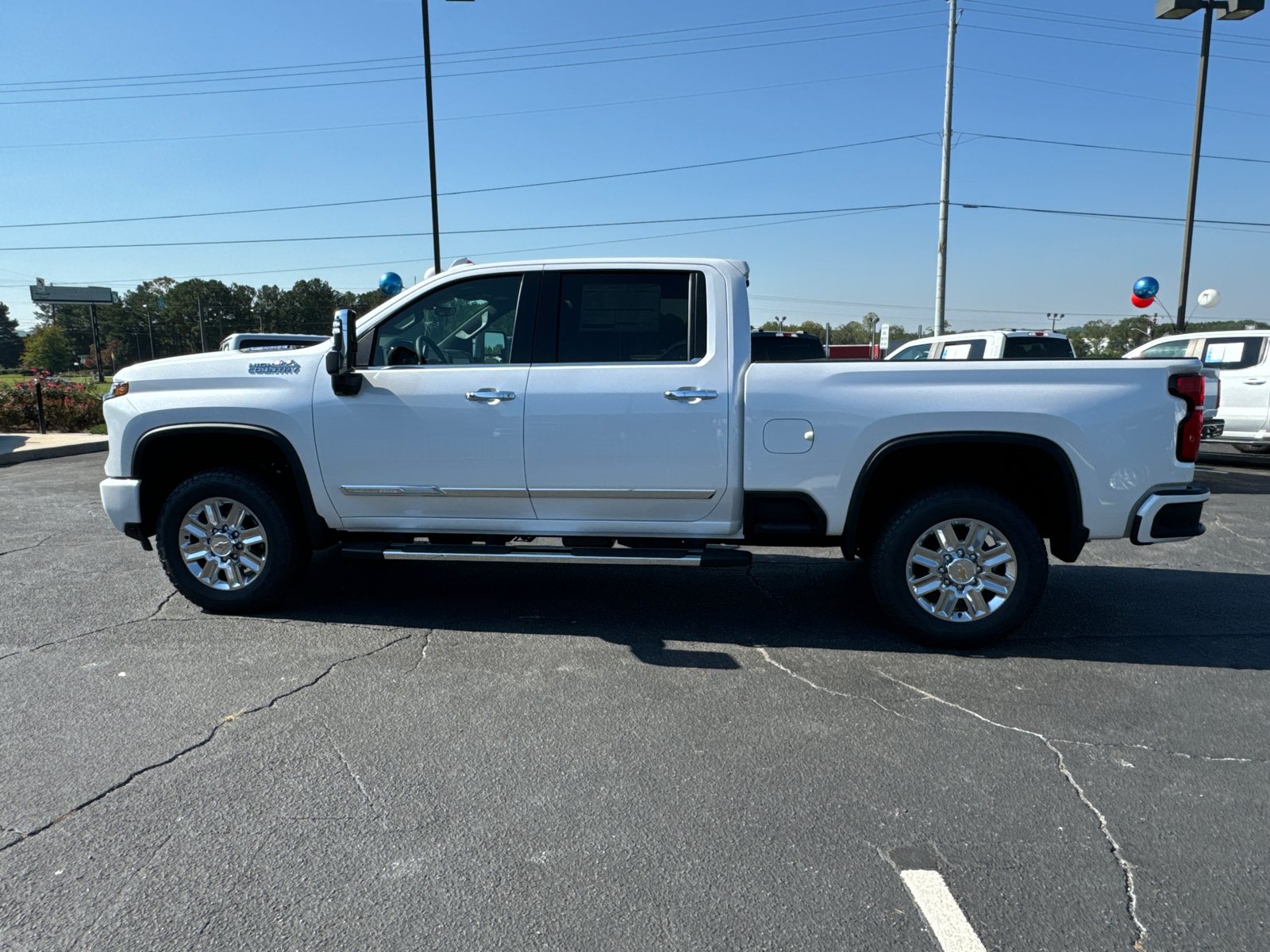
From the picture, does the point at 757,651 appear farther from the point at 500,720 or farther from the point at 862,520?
the point at 500,720

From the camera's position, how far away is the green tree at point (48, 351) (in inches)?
3944

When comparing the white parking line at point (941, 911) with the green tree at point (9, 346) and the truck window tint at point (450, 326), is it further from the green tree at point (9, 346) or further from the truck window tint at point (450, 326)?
the green tree at point (9, 346)

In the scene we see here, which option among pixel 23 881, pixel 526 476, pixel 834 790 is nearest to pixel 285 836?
pixel 23 881

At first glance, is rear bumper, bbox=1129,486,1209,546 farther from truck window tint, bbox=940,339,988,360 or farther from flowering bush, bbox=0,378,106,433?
flowering bush, bbox=0,378,106,433

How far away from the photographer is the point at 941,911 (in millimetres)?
2340

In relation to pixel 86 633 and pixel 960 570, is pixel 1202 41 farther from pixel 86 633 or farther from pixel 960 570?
pixel 86 633

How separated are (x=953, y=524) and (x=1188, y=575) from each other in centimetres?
297

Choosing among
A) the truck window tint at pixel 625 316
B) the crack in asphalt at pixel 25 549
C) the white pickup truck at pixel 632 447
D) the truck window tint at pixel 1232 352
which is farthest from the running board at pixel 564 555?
the truck window tint at pixel 1232 352

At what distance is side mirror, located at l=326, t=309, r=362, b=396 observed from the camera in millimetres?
4551

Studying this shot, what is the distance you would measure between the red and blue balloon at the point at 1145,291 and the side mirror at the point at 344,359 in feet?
58.7

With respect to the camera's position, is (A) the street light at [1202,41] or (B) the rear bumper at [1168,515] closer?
(B) the rear bumper at [1168,515]

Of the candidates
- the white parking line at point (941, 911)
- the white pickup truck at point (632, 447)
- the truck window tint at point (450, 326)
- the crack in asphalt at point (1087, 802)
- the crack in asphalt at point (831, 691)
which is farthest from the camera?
the truck window tint at point (450, 326)

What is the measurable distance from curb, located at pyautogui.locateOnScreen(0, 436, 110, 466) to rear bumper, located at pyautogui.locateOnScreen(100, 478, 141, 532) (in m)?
9.69

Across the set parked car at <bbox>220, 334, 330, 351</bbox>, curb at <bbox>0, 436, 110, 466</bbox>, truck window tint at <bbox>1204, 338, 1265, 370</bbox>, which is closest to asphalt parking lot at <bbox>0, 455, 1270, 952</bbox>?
parked car at <bbox>220, 334, 330, 351</bbox>
